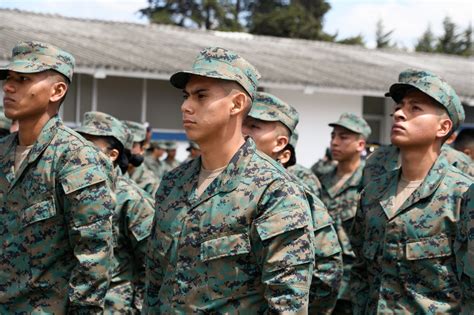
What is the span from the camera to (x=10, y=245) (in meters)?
4.48

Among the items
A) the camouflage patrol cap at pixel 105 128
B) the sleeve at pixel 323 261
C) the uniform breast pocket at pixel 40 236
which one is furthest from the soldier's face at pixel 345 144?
the uniform breast pocket at pixel 40 236

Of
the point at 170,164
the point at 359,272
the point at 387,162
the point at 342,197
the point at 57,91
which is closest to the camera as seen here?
the point at 57,91

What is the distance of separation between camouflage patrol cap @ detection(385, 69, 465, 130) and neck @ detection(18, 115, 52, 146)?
1909 millimetres

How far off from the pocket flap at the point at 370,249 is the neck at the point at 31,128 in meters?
1.90

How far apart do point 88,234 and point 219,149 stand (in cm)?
86

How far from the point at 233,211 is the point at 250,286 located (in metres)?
0.32

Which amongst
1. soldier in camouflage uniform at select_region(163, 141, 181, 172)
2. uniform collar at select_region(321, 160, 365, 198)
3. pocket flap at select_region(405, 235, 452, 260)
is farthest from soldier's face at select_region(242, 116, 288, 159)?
soldier in camouflage uniform at select_region(163, 141, 181, 172)

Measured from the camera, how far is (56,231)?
4438mm

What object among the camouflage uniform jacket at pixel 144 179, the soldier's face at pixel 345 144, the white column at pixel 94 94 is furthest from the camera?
the white column at pixel 94 94

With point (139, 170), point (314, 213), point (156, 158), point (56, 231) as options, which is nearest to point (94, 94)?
point (156, 158)

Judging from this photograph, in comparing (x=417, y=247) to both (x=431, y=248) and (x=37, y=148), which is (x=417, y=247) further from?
(x=37, y=148)

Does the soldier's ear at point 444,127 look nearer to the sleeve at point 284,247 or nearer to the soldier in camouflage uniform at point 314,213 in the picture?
the soldier in camouflage uniform at point 314,213

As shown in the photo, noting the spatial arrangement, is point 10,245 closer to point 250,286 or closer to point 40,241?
point 40,241

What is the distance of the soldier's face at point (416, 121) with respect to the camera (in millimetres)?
4918
